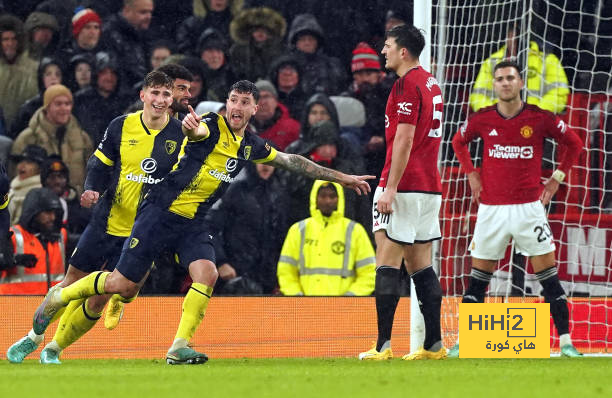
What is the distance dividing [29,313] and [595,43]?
5941 millimetres

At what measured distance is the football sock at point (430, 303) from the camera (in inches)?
320

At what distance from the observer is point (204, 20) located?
1356cm

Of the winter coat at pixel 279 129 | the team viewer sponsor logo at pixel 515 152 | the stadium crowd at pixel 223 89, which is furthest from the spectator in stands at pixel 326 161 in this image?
the team viewer sponsor logo at pixel 515 152

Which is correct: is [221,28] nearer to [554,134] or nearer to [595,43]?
[595,43]

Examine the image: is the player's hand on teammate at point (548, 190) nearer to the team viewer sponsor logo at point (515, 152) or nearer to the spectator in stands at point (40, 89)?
the team viewer sponsor logo at point (515, 152)

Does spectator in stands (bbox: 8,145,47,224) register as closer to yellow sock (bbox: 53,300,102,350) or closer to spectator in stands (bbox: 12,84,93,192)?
spectator in stands (bbox: 12,84,93,192)

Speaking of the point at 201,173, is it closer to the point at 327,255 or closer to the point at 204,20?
the point at 327,255

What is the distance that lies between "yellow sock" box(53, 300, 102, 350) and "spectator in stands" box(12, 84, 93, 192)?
371 centimetres

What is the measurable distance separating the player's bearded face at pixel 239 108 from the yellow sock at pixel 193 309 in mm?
1123

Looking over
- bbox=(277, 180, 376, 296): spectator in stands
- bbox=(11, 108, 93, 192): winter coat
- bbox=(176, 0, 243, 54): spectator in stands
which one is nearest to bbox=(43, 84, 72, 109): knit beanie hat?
bbox=(11, 108, 93, 192): winter coat

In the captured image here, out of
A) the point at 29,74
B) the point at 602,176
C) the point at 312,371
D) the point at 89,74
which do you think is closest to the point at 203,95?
the point at 89,74

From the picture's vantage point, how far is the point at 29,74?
1288 cm

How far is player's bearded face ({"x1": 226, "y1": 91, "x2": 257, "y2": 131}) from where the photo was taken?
7.87 meters

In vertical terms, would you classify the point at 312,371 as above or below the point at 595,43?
below
